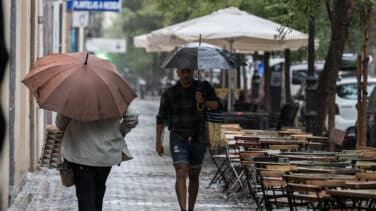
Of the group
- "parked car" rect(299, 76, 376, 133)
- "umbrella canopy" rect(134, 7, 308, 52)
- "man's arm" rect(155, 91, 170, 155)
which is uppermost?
"umbrella canopy" rect(134, 7, 308, 52)

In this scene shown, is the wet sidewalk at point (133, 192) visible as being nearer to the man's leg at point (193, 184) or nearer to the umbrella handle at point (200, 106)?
the man's leg at point (193, 184)

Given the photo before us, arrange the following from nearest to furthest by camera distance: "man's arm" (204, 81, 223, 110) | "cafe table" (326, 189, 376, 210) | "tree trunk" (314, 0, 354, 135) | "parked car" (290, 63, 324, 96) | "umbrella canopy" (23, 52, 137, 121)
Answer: "cafe table" (326, 189, 376, 210)
"umbrella canopy" (23, 52, 137, 121)
"man's arm" (204, 81, 223, 110)
"tree trunk" (314, 0, 354, 135)
"parked car" (290, 63, 324, 96)

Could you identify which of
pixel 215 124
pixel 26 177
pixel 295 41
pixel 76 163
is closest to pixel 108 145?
pixel 76 163

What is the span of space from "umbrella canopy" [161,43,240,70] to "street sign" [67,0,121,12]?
9.82 m

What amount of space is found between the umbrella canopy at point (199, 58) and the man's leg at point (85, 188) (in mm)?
2469

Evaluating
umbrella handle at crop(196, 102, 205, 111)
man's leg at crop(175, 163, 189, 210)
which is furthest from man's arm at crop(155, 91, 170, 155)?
man's leg at crop(175, 163, 189, 210)

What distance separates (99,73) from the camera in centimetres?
762

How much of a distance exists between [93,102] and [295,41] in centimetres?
1087

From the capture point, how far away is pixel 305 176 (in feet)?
24.8

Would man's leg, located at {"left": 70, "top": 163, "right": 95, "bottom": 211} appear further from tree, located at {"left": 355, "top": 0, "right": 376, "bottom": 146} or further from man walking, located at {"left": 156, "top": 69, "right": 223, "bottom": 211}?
tree, located at {"left": 355, "top": 0, "right": 376, "bottom": 146}

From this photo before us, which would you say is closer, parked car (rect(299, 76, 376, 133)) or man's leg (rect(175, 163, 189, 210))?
man's leg (rect(175, 163, 189, 210))

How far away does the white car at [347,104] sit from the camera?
2075cm

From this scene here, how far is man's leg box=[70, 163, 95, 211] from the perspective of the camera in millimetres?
7547

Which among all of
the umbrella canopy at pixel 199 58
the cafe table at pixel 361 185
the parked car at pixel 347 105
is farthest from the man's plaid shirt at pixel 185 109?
the parked car at pixel 347 105
